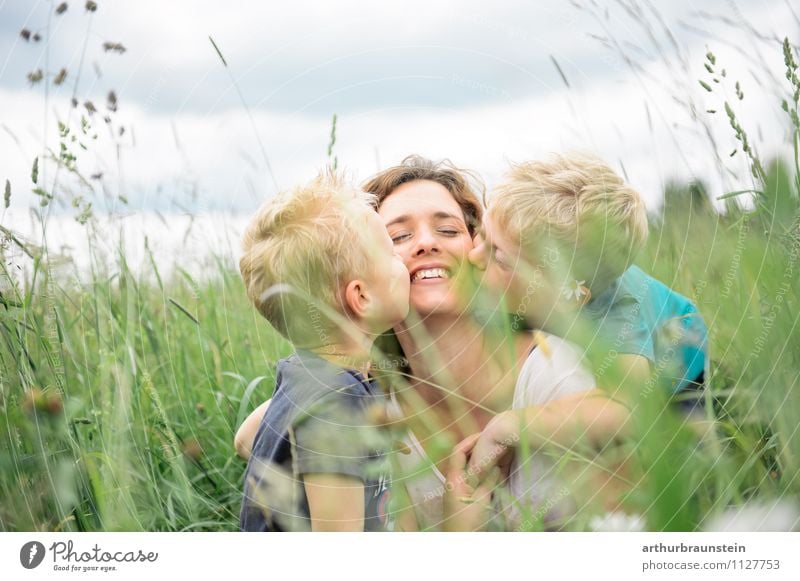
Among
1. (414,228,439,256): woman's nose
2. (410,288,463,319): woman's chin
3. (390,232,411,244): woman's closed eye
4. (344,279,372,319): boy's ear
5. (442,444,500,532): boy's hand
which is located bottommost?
(442,444,500,532): boy's hand

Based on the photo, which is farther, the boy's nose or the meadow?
the boy's nose

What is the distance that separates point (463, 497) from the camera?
1.13 m

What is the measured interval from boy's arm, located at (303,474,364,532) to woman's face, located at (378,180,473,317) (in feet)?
0.86

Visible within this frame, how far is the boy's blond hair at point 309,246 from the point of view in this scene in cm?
114

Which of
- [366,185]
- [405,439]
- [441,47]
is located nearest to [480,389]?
[405,439]

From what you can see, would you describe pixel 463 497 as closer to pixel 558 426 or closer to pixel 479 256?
pixel 558 426

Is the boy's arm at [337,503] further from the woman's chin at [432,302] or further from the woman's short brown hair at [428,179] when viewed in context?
the woman's short brown hair at [428,179]

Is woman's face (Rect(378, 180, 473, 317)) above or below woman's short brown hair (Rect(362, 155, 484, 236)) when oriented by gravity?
below

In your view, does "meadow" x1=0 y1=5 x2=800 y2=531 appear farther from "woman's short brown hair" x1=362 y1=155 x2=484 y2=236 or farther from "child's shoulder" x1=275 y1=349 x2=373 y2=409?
"woman's short brown hair" x1=362 y1=155 x2=484 y2=236

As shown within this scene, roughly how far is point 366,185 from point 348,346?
0.22 metres

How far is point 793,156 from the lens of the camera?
3.90 feet

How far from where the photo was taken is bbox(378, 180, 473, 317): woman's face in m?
1.20
